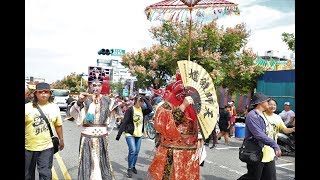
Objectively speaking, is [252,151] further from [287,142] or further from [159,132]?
[287,142]

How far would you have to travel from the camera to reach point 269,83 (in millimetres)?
16094

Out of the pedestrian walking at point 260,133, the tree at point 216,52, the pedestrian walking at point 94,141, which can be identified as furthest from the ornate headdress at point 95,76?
the tree at point 216,52

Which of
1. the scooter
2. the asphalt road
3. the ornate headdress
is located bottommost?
the asphalt road

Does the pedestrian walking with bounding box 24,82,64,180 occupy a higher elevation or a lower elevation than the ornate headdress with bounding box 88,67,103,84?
lower

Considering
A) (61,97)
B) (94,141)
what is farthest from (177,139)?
(61,97)

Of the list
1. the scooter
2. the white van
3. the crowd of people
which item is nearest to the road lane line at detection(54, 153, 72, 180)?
the crowd of people

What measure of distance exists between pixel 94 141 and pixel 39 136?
0.86m

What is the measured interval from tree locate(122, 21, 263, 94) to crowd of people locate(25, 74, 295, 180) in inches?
360

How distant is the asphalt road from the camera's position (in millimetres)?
6330

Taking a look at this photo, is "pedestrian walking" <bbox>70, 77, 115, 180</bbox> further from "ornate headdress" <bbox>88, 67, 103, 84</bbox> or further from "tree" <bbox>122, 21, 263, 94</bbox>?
"tree" <bbox>122, 21, 263, 94</bbox>

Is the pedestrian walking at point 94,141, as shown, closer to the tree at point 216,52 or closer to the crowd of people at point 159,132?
the crowd of people at point 159,132

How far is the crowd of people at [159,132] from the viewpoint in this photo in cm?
386

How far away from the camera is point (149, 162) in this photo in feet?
24.6
